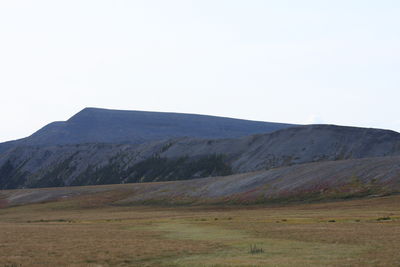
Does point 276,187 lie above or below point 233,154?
below

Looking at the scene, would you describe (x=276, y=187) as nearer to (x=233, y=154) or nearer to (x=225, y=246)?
(x=233, y=154)

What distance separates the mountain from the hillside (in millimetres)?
35485

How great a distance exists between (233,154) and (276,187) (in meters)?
64.9

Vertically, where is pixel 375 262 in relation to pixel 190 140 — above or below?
below

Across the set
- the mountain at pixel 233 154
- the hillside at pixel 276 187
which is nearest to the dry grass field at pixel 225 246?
the hillside at pixel 276 187

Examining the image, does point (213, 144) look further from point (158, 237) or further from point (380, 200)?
point (158, 237)

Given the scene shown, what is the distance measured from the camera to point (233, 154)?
16725cm

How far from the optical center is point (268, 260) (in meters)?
29.9

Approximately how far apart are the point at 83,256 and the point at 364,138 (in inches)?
5107

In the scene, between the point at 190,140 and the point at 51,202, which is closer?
the point at 51,202

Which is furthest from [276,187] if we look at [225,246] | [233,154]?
[225,246]

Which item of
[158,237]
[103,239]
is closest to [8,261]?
[103,239]

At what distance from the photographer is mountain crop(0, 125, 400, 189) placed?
149 metres

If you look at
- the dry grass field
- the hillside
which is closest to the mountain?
the hillside
